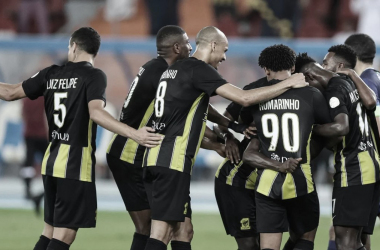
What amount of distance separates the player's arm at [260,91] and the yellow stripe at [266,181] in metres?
0.58

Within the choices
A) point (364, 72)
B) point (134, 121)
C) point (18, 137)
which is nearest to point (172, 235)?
point (134, 121)

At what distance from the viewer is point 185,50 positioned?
6.79 meters

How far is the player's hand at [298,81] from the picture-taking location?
584 cm

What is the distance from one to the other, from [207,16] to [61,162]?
11349 millimetres

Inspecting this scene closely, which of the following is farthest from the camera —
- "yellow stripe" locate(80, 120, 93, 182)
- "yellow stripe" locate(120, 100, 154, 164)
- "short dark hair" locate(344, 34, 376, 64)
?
"short dark hair" locate(344, 34, 376, 64)

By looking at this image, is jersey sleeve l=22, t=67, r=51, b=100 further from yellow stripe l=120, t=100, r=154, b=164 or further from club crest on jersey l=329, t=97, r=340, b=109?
club crest on jersey l=329, t=97, r=340, b=109

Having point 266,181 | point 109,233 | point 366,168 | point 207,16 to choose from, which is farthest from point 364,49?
point 207,16

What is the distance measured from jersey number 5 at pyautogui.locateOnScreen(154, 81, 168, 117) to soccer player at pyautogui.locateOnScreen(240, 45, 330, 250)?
764mm

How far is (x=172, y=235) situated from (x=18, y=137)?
27.2 feet

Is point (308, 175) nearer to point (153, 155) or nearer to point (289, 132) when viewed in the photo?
point (289, 132)

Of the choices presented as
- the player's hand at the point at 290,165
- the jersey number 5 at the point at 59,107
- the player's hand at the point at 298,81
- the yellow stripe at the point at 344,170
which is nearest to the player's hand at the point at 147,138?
the jersey number 5 at the point at 59,107

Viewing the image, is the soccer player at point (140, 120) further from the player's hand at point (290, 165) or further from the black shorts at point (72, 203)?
Answer: the player's hand at point (290, 165)

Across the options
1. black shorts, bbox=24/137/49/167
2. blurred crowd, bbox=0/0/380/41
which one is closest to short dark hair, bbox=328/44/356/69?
black shorts, bbox=24/137/49/167

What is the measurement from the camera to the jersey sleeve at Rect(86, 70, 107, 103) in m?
6.16
